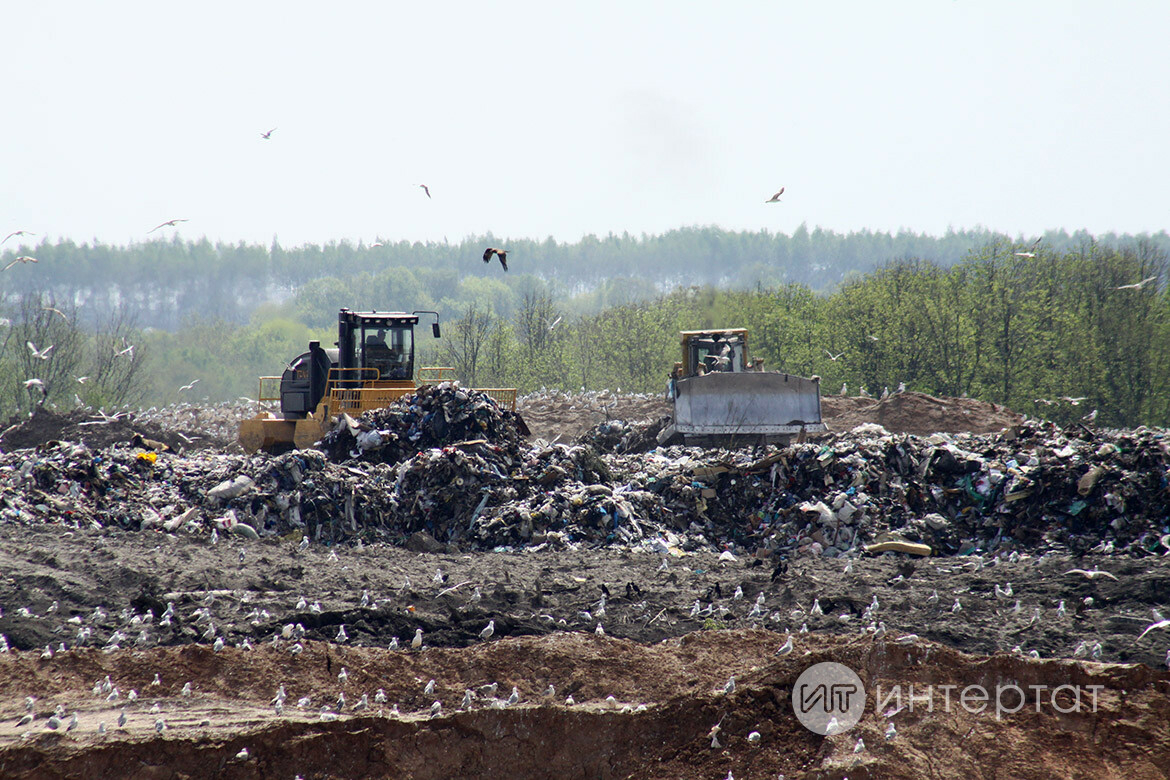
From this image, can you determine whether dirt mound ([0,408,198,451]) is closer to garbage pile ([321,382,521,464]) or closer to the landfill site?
the landfill site

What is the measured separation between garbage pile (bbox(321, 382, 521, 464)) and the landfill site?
0.09 m

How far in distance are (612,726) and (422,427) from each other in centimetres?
828

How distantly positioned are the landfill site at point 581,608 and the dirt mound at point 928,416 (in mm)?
8652

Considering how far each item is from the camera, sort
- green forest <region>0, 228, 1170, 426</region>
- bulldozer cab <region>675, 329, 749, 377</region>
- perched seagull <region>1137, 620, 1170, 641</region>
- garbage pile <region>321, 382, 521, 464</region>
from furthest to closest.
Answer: green forest <region>0, 228, 1170, 426</region>, bulldozer cab <region>675, 329, 749, 377</region>, garbage pile <region>321, 382, 521, 464</region>, perched seagull <region>1137, 620, 1170, 641</region>

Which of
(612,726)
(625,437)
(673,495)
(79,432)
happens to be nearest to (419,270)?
(79,432)

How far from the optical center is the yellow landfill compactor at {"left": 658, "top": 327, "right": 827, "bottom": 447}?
14.0 m

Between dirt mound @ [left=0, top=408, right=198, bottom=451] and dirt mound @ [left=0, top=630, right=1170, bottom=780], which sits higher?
dirt mound @ [left=0, top=630, right=1170, bottom=780]

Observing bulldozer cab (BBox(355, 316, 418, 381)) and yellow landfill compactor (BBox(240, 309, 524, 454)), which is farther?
bulldozer cab (BBox(355, 316, 418, 381))

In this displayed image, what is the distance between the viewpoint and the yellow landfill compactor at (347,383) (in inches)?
557

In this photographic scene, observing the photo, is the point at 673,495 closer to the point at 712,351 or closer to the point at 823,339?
the point at 712,351

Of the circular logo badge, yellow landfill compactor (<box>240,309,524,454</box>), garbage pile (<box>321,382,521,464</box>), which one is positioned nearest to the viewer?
the circular logo badge

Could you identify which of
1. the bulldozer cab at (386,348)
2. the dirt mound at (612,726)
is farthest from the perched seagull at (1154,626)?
the bulldozer cab at (386,348)

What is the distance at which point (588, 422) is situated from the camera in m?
24.8

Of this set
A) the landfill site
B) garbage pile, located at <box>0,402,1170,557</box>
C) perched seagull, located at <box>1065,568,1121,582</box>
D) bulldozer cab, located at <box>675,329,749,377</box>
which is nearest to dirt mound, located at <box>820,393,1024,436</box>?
bulldozer cab, located at <box>675,329,749,377</box>
